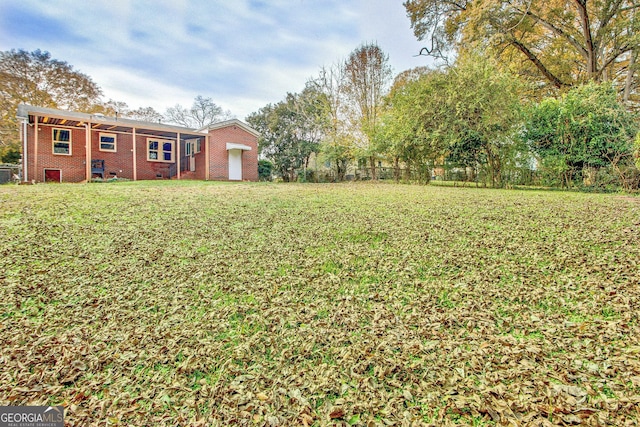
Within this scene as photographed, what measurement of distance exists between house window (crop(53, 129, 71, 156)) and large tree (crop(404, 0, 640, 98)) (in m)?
18.4

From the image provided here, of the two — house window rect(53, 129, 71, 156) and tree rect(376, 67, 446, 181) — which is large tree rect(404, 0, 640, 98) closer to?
tree rect(376, 67, 446, 181)

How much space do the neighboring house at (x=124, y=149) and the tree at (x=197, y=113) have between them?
16313 millimetres

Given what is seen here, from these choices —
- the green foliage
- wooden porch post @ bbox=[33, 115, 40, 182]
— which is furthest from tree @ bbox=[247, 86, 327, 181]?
wooden porch post @ bbox=[33, 115, 40, 182]

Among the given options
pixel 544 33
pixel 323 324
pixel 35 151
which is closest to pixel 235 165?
pixel 35 151

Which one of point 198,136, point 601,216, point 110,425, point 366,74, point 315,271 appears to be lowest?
point 110,425

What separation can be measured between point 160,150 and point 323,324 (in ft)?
60.5

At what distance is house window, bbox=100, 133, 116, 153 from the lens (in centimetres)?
1540

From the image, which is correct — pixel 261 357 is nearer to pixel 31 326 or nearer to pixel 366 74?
pixel 31 326

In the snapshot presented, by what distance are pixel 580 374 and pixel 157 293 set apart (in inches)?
131

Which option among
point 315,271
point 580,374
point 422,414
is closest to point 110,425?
point 422,414

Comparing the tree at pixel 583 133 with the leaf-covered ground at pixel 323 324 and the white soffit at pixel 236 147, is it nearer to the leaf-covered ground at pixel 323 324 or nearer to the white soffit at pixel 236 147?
the leaf-covered ground at pixel 323 324

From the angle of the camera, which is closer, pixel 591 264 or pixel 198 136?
pixel 591 264

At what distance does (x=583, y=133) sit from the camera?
10.1 metres

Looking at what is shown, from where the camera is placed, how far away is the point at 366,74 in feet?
61.6
